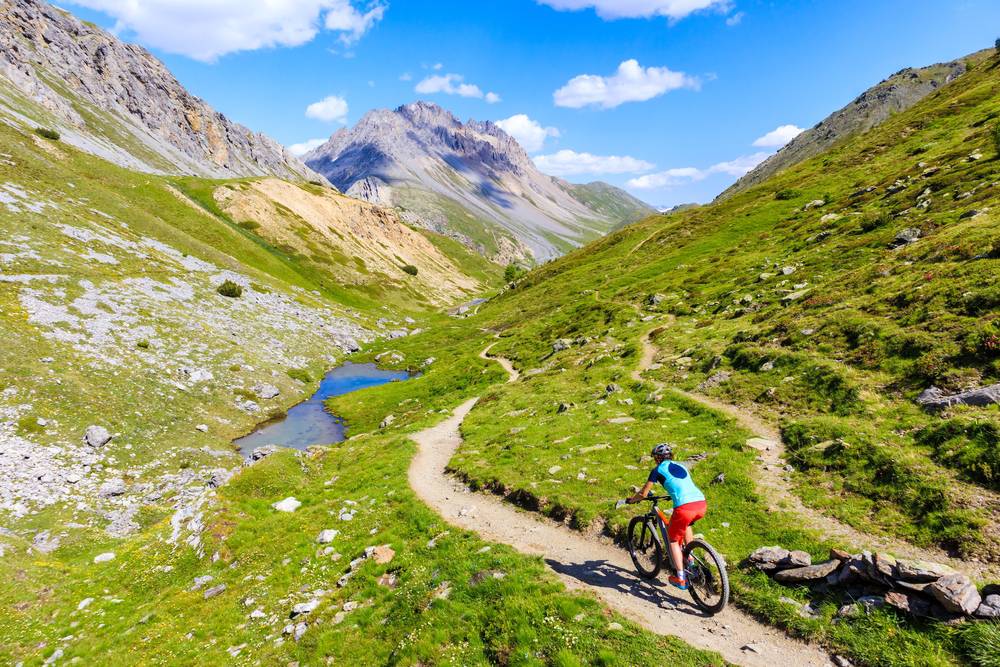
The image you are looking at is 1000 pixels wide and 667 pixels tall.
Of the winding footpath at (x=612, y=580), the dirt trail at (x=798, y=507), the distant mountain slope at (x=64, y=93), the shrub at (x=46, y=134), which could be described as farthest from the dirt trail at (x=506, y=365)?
the distant mountain slope at (x=64, y=93)

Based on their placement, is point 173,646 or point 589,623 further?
point 173,646

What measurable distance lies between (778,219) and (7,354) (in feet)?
375

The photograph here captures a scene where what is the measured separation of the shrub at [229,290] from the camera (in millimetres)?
76625

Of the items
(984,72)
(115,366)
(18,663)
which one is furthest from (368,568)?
(984,72)

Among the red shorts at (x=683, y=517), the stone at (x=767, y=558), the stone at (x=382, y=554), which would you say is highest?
the red shorts at (x=683, y=517)

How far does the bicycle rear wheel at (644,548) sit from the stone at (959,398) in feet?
43.6

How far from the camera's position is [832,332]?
87.8 feet

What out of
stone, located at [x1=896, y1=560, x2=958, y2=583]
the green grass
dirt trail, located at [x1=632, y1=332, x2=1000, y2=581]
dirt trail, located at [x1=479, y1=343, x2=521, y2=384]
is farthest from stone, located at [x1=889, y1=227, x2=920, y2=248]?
the green grass

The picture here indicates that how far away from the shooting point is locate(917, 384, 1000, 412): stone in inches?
639

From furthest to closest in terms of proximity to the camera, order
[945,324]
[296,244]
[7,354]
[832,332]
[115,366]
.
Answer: [296,244] → [115,366] → [7,354] → [832,332] → [945,324]

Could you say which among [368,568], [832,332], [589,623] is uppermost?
[832,332]

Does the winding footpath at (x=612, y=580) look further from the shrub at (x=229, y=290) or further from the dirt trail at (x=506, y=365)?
the shrub at (x=229, y=290)

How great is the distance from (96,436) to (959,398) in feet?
175

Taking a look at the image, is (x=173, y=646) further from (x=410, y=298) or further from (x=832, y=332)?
(x=410, y=298)
